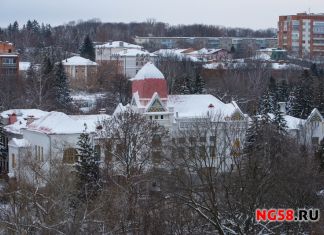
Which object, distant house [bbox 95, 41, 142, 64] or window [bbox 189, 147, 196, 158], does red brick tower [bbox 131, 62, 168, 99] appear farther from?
distant house [bbox 95, 41, 142, 64]

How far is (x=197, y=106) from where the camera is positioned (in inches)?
1299

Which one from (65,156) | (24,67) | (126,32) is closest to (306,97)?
(65,156)

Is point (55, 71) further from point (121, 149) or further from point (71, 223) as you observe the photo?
point (71, 223)

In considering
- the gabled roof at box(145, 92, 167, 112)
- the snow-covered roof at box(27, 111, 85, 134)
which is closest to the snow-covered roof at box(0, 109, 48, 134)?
the snow-covered roof at box(27, 111, 85, 134)

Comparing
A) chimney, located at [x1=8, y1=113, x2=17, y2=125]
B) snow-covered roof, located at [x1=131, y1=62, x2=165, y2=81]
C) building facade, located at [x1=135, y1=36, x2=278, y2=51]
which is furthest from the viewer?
building facade, located at [x1=135, y1=36, x2=278, y2=51]

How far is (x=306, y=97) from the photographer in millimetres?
43875

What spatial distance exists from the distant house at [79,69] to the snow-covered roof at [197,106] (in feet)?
92.9

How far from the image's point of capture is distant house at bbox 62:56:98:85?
203 feet

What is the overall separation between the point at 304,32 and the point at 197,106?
62008 millimetres

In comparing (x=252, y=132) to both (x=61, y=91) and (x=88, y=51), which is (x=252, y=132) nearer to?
(x=61, y=91)

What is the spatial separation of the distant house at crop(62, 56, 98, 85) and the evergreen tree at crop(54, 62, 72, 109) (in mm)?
11689

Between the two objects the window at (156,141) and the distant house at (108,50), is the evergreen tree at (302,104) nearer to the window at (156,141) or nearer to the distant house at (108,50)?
the window at (156,141)

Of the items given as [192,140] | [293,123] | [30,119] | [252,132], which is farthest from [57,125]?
[293,123]

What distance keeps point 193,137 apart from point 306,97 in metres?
20.9
